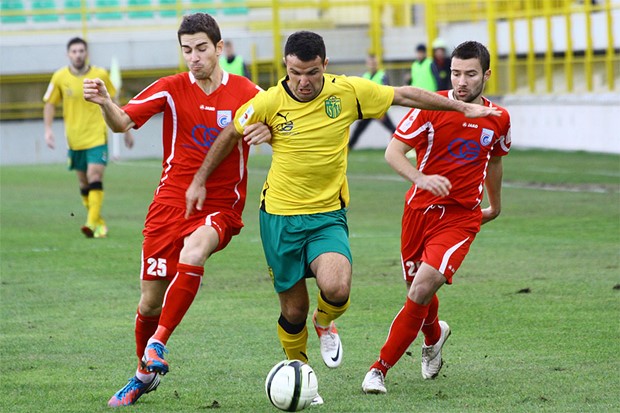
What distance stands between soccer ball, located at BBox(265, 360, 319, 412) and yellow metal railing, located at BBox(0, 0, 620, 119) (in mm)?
22944

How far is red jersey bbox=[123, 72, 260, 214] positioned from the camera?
677 centimetres

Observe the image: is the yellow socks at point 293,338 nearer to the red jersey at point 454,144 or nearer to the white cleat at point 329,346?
the white cleat at point 329,346

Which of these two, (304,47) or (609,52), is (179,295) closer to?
(304,47)

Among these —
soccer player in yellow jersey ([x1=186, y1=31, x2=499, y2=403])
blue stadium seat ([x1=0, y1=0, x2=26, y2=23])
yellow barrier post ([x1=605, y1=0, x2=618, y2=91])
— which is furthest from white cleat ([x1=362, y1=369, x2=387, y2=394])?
blue stadium seat ([x1=0, y1=0, x2=26, y2=23])

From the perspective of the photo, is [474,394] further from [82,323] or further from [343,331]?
[82,323]

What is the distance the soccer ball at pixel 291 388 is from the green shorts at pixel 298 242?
0.65m

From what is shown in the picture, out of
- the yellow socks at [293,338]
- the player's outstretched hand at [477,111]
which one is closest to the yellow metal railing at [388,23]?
the player's outstretched hand at [477,111]

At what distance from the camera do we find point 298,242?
6.48 m

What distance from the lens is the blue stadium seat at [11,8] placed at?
33.9 metres

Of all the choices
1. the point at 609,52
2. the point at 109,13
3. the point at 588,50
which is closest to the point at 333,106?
the point at 609,52

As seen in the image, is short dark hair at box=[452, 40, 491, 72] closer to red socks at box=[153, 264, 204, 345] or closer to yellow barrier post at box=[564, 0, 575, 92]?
red socks at box=[153, 264, 204, 345]

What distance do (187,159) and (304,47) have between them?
1.03 metres

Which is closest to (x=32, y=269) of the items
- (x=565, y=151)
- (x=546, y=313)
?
(x=546, y=313)

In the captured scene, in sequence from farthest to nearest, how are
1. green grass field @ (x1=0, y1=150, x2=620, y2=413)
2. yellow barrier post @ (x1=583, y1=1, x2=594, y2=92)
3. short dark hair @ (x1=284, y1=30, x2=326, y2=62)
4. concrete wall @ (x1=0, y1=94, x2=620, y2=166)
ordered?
1. yellow barrier post @ (x1=583, y1=1, x2=594, y2=92)
2. concrete wall @ (x1=0, y1=94, x2=620, y2=166)
3. green grass field @ (x1=0, y1=150, x2=620, y2=413)
4. short dark hair @ (x1=284, y1=30, x2=326, y2=62)
